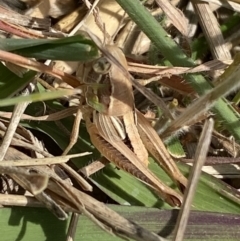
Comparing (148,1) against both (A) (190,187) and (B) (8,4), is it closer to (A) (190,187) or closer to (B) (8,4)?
(B) (8,4)

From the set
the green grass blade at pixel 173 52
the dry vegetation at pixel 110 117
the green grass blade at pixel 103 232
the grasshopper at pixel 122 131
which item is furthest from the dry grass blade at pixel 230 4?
the green grass blade at pixel 103 232

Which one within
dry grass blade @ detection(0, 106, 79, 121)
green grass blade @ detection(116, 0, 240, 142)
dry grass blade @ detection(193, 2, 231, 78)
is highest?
dry grass blade @ detection(193, 2, 231, 78)

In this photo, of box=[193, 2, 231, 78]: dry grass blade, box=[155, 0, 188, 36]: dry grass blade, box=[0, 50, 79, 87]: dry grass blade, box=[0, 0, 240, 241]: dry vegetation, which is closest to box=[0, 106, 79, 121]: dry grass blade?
box=[0, 0, 240, 241]: dry vegetation

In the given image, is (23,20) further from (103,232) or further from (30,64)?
(103,232)

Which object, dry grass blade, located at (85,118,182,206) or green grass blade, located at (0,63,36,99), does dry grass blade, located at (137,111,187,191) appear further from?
green grass blade, located at (0,63,36,99)

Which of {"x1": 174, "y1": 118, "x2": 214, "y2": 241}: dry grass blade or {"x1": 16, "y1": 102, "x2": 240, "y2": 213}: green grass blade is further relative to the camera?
{"x1": 16, "y1": 102, "x2": 240, "y2": 213}: green grass blade

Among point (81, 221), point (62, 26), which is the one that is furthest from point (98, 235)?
point (62, 26)

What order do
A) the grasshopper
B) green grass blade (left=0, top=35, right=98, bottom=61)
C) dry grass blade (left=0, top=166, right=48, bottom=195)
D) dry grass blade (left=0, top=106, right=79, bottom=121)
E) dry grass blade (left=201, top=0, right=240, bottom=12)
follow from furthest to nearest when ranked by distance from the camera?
dry grass blade (left=201, top=0, right=240, bottom=12)
dry grass blade (left=0, top=106, right=79, bottom=121)
the grasshopper
green grass blade (left=0, top=35, right=98, bottom=61)
dry grass blade (left=0, top=166, right=48, bottom=195)
